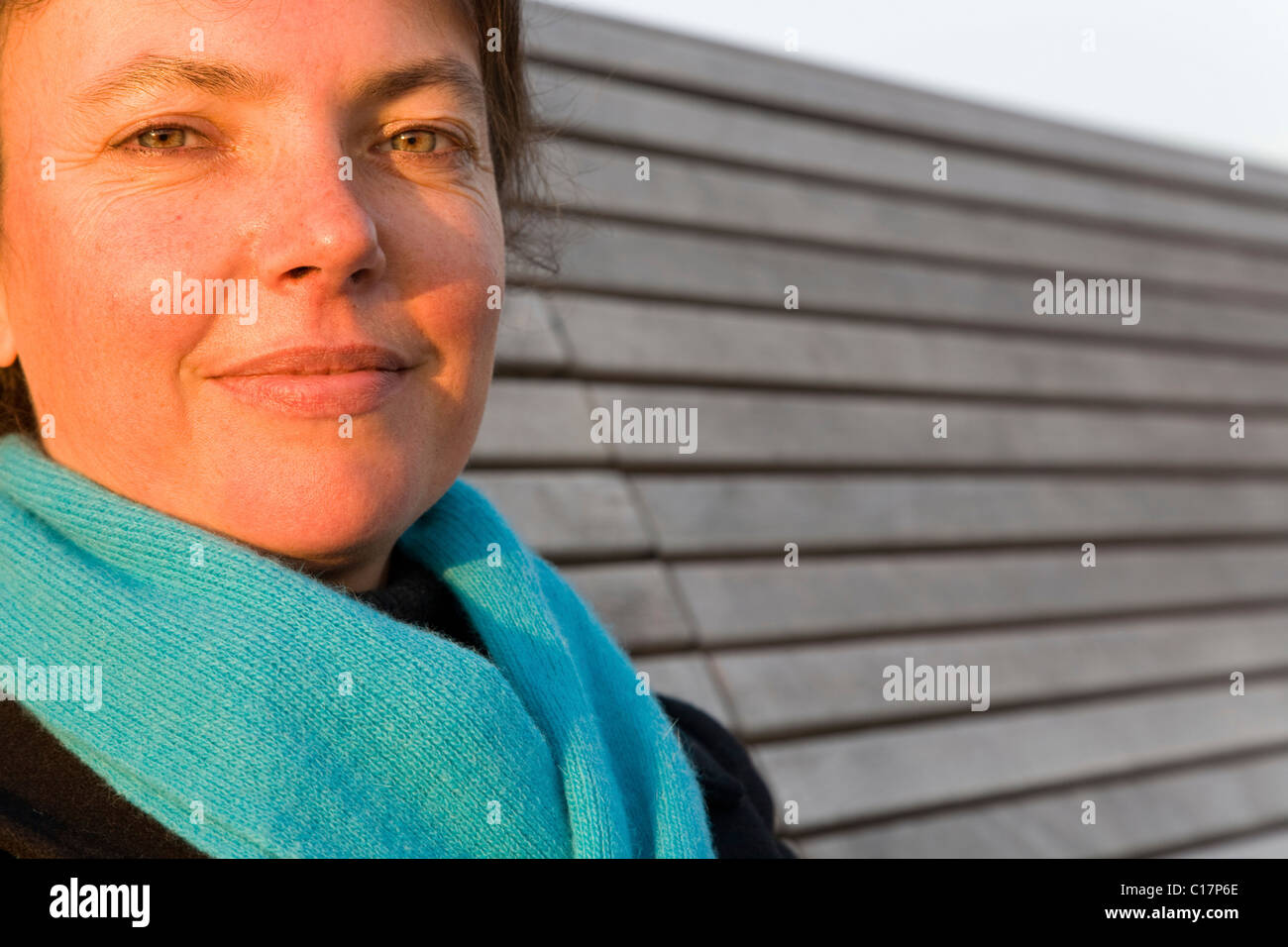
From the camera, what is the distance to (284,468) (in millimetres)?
1146

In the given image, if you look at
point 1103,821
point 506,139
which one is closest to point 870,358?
point 1103,821

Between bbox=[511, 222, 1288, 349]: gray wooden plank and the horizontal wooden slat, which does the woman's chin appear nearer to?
bbox=[511, 222, 1288, 349]: gray wooden plank

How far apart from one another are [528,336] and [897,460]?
1086 mm

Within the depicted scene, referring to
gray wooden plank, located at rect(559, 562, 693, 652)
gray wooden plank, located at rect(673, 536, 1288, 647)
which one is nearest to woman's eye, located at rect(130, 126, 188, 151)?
gray wooden plank, located at rect(559, 562, 693, 652)

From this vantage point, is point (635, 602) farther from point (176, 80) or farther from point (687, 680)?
point (176, 80)

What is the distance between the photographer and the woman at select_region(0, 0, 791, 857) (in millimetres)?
1117

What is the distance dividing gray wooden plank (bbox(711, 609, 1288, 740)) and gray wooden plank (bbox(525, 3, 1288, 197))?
1436 millimetres

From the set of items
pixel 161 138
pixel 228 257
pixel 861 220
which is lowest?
pixel 228 257

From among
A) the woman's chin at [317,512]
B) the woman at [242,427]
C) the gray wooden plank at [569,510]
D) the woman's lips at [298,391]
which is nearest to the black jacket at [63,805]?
Answer: the woman at [242,427]

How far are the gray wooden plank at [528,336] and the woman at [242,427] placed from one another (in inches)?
55.7

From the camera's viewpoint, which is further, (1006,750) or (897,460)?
(897,460)

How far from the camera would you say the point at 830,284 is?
11.2ft
